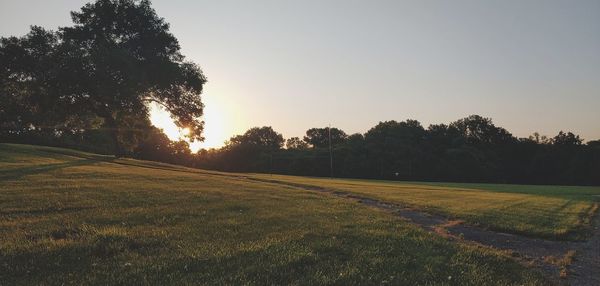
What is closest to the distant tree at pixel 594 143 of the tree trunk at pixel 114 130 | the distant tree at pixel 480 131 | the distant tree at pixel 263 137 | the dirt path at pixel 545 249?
the distant tree at pixel 480 131

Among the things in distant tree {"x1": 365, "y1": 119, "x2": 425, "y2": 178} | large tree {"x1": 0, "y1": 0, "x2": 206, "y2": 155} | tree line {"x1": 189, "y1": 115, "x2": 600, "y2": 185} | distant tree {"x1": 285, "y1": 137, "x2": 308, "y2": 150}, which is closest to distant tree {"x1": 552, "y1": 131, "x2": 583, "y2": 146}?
tree line {"x1": 189, "y1": 115, "x2": 600, "y2": 185}

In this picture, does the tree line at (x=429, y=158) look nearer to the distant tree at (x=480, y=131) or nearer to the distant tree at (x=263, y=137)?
the distant tree at (x=480, y=131)

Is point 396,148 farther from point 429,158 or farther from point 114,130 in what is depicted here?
point 114,130

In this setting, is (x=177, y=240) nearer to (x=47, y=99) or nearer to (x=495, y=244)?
(x=495, y=244)

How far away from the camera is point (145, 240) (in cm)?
1133

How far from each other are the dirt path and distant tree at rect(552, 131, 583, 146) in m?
131

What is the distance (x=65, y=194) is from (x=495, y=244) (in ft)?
57.3

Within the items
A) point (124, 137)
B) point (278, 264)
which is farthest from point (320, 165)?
point (278, 264)

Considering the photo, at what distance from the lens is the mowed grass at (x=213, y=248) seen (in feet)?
28.5

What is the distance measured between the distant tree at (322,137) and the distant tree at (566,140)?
67.5 meters

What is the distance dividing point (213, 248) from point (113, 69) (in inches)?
1431

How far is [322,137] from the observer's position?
550 feet

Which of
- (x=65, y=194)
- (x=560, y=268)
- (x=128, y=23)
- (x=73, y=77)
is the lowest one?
(x=560, y=268)

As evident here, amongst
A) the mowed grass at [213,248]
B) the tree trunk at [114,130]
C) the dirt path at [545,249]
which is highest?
the tree trunk at [114,130]
